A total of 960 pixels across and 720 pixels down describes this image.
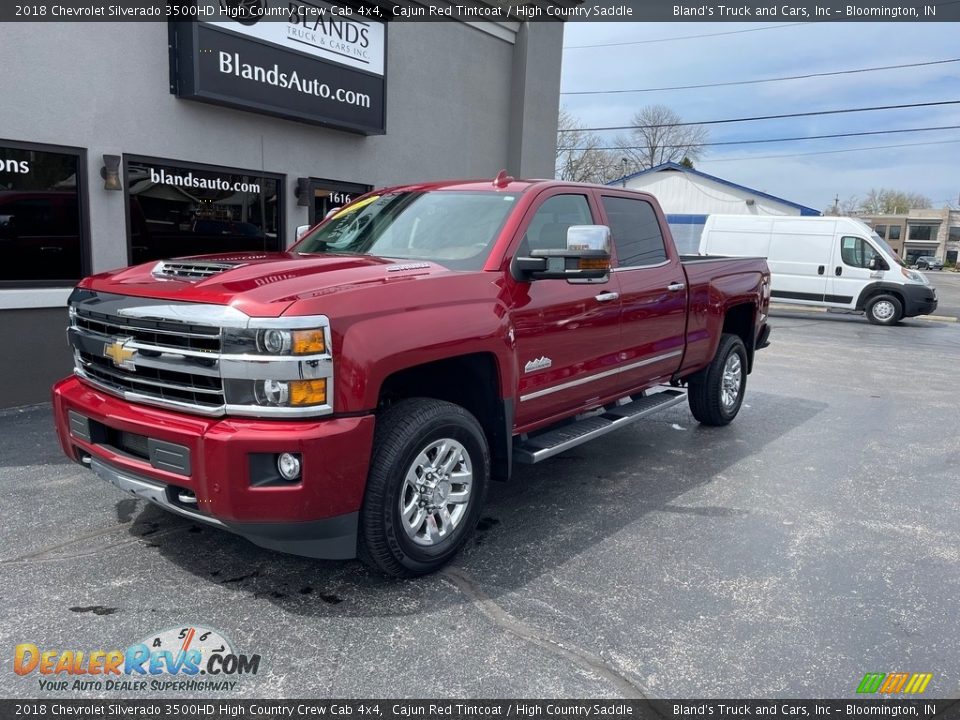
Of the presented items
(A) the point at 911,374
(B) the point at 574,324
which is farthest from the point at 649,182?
(B) the point at 574,324

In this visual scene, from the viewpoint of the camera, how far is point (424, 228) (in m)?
4.45

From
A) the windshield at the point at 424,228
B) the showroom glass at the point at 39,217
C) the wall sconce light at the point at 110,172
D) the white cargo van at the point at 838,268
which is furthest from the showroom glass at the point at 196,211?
the white cargo van at the point at 838,268

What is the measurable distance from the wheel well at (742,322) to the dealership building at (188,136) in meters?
5.15

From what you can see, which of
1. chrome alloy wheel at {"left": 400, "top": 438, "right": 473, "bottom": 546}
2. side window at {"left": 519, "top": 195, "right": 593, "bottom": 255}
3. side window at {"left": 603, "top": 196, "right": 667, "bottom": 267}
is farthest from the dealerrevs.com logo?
side window at {"left": 603, "top": 196, "right": 667, "bottom": 267}

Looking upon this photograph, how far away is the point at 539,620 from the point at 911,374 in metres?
9.27

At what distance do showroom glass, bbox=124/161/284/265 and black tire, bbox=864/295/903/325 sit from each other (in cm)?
1407

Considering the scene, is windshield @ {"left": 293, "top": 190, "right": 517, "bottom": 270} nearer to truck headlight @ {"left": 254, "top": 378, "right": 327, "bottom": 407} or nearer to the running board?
the running board

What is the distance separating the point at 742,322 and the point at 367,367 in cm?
494

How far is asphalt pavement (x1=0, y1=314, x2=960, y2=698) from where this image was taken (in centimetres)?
291

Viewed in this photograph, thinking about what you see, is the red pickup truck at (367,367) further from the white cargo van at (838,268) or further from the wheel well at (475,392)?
the white cargo van at (838,268)

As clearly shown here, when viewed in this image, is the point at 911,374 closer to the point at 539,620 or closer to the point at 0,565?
the point at 539,620

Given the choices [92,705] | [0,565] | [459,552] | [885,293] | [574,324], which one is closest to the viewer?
[92,705]

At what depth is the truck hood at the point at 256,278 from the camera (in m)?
3.05

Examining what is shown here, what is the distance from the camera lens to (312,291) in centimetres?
311
